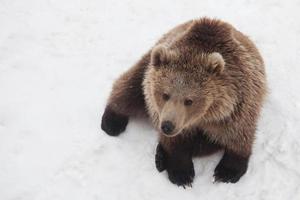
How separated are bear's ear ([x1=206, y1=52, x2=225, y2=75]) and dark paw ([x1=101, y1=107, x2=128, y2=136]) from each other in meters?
1.56

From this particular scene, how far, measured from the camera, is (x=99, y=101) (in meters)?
6.20

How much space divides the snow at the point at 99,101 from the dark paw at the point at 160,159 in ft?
0.31

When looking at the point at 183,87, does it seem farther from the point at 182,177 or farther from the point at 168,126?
the point at 182,177

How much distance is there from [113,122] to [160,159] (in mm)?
784

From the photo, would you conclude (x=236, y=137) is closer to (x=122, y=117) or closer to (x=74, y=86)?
(x=122, y=117)

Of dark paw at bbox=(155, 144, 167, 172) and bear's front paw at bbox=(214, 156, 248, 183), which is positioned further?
dark paw at bbox=(155, 144, 167, 172)

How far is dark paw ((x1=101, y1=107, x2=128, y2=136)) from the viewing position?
5.70 metres

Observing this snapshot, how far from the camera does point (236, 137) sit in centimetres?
502

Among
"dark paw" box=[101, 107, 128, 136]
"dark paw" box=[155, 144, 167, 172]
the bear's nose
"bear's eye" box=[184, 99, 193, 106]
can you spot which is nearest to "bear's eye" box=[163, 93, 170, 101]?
"bear's eye" box=[184, 99, 193, 106]

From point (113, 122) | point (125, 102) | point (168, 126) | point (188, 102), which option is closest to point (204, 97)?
point (188, 102)

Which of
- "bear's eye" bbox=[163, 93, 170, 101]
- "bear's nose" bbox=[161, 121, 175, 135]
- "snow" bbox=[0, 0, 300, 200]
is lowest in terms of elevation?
A: "snow" bbox=[0, 0, 300, 200]

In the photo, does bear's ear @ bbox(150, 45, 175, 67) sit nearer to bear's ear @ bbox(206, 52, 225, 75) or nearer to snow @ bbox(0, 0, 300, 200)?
bear's ear @ bbox(206, 52, 225, 75)

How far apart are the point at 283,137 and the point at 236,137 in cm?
73

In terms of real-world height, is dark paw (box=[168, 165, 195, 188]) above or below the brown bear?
below
